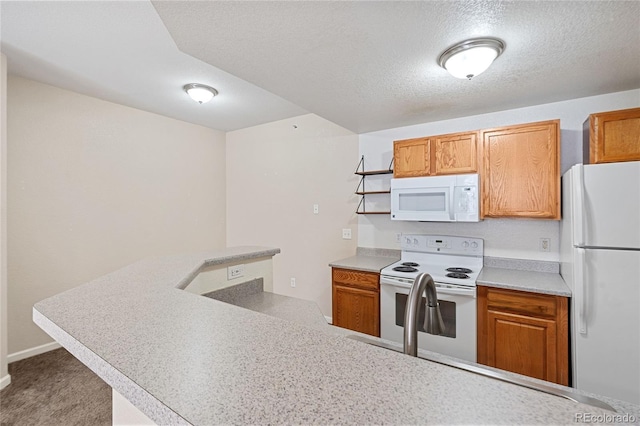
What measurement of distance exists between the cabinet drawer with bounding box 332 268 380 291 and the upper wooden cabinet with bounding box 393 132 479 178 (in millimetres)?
1020

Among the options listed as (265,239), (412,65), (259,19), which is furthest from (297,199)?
(259,19)

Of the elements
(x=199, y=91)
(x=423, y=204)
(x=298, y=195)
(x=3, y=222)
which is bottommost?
(x=3, y=222)

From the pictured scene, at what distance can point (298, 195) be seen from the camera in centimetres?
396

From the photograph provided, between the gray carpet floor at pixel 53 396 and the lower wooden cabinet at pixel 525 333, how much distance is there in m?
2.68

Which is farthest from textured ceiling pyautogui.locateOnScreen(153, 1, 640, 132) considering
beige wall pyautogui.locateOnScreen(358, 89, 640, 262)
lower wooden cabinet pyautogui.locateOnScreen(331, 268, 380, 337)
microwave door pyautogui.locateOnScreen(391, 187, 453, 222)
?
lower wooden cabinet pyautogui.locateOnScreen(331, 268, 380, 337)

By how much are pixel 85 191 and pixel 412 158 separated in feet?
11.2

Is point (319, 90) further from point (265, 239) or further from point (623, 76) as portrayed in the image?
point (265, 239)

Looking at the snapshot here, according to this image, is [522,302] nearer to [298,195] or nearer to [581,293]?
[581,293]

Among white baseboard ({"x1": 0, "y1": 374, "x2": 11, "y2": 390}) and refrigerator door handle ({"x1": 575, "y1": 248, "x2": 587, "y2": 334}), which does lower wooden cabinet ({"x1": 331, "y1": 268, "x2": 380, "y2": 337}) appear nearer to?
refrigerator door handle ({"x1": 575, "y1": 248, "x2": 587, "y2": 334})

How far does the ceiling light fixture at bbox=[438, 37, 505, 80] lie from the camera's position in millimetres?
1638

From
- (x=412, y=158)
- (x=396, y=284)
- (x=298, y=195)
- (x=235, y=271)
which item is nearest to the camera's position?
(x=235, y=271)

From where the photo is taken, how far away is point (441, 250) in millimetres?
2971

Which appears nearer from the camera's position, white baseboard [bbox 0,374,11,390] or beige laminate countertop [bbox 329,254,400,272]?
white baseboard [bbox 0,374,11,390]

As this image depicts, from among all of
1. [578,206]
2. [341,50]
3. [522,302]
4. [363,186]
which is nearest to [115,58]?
[341,50]
